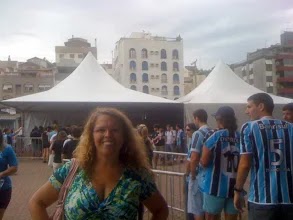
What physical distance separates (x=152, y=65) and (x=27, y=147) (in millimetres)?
55026

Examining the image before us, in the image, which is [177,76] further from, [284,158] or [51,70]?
[284,158]

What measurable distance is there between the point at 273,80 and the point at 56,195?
7446 centimetres

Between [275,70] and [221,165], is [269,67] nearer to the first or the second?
[275,70]

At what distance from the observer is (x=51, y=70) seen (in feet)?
224

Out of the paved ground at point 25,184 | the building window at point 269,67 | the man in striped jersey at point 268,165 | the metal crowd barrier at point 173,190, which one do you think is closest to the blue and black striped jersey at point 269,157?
the man in striped jersey at point 268,165

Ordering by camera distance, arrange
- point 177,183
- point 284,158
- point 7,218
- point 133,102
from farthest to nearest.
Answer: point 133,102, point 7,218, point 177,183, point 284,158

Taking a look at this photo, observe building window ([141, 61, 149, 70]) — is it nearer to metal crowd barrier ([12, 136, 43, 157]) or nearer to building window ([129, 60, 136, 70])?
building window ([129, 60, 136, 70])

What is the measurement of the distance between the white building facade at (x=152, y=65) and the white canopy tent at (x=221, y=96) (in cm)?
4864

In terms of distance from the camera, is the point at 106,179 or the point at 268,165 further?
the point at 268,165

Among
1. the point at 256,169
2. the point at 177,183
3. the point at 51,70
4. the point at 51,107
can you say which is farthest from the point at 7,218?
Result: the point at 51,70

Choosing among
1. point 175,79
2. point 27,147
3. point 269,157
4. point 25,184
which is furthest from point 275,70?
point 269,157

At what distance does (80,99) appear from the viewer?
68.1 ft

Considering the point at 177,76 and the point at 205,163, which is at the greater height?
the point at 177,76

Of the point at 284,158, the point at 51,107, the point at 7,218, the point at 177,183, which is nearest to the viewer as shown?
the point at 284,158
